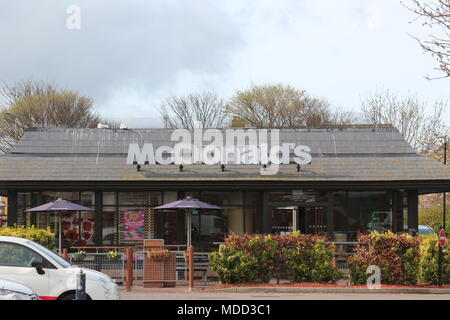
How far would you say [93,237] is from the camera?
29.0 m

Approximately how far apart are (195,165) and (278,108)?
31763mm

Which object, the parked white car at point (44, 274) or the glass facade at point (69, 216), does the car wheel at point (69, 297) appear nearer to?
the parked white car at point (44, 274)

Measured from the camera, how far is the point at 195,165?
97.5ft

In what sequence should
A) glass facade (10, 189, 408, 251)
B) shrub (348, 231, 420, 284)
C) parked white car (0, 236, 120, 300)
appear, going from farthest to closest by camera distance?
glass facade (10, 189, 408, 251) < shrub (348, 231, 420, 284) < parked white car (0, 236, 120, 300)

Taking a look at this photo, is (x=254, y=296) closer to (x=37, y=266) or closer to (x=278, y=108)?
(x=37, y=266)

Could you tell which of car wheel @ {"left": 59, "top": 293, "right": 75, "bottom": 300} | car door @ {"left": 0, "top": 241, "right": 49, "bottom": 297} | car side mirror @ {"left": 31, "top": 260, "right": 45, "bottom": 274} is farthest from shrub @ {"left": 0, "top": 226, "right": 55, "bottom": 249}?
car wheel @ {"left": 59, "top": 293, "right": 75, "bottom": 300}

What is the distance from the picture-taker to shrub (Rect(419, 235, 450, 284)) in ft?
73.4

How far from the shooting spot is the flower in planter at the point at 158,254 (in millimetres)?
22484

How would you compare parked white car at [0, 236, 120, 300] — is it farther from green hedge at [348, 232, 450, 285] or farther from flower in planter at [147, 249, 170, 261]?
green hedge at [348, 232, 450, 285]

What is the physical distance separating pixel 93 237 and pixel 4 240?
14.1 meters

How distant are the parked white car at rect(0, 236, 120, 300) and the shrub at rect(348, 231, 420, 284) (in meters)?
9.48
